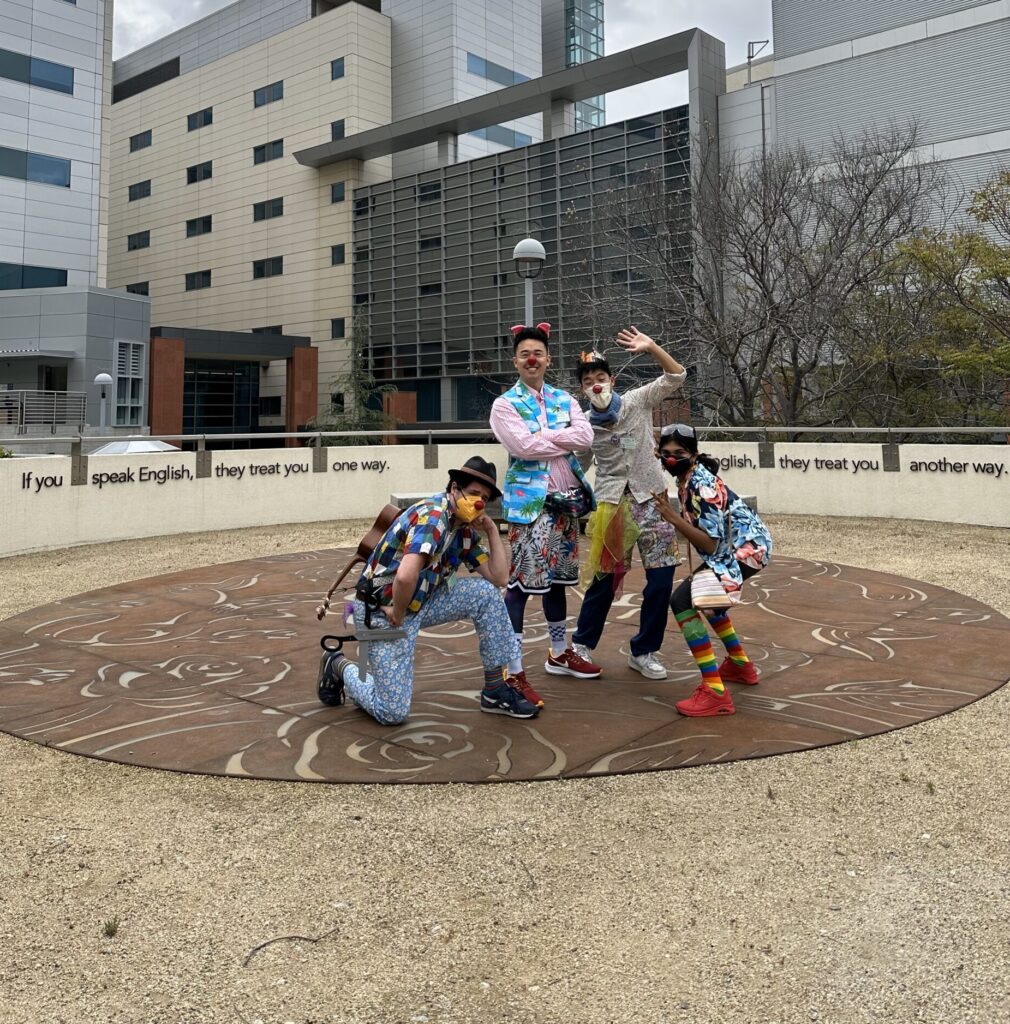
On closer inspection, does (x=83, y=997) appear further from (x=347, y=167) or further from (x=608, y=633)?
(x=347, y=167)

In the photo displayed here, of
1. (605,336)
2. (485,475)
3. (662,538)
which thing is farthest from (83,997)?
(605,336)

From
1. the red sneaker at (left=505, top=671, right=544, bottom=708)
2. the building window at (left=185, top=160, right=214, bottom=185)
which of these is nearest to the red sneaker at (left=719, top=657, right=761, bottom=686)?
the red sneaker at (left=505, top=671, right=544, bottom=708)

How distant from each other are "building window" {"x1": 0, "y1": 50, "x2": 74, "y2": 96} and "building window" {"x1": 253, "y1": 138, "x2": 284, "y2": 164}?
10.3m

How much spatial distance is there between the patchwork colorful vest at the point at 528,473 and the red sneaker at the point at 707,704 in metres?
1.28

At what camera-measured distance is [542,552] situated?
533cm

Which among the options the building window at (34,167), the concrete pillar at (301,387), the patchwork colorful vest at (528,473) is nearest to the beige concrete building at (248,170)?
the concrete pillar at (301,387)

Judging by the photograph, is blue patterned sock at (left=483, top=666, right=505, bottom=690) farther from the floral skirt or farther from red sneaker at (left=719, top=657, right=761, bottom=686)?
red sneaker at (left=719, top=657, right=761, bottom=686)

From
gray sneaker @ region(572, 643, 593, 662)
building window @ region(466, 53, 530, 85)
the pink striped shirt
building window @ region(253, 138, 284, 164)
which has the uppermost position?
building window @ region(466, 53, 530, 85)

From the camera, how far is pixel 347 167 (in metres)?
45.1

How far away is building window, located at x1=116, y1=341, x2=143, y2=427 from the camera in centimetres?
3791

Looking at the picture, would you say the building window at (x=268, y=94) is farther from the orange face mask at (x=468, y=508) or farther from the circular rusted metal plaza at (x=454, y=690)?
the orange face mask at (x=468, y=508)

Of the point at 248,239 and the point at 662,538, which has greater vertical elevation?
the point at 248,239

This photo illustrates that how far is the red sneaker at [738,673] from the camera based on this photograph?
5586mm

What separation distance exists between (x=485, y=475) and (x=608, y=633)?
2831 mm
